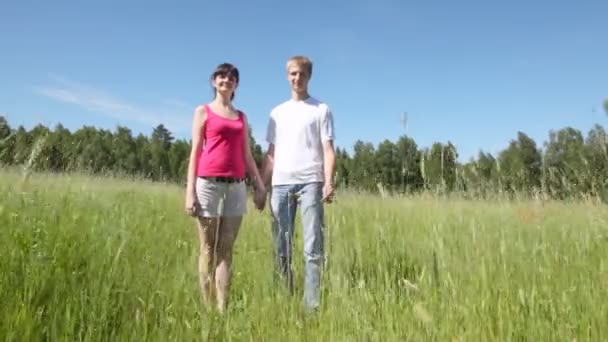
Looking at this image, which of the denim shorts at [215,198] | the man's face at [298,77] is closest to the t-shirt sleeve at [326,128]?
the man's face at [298,77]

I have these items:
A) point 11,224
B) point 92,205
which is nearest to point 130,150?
point 92,205

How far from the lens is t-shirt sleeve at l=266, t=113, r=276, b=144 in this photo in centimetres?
357

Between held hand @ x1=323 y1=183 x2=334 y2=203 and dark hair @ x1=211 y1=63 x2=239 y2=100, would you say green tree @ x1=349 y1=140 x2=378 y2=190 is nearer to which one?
held hand @ x1=323 y1=183 x2=334 y2=203

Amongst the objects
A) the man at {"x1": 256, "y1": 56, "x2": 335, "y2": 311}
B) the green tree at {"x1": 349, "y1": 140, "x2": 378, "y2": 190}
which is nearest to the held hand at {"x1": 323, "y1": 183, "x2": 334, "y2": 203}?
the man at {"x1": 256, "y1": 56, "x2": 335, "y2": 311}

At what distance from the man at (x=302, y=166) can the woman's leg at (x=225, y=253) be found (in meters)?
0.32

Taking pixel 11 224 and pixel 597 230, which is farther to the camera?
pixel 597 230

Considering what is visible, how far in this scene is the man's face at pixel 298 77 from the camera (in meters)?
3.36

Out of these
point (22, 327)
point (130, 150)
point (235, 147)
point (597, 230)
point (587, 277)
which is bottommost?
point (22, 327)

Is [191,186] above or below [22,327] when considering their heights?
above

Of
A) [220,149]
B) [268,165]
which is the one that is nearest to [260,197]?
Answer: [268,165]

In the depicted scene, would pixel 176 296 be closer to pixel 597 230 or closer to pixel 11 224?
pixel 11 224

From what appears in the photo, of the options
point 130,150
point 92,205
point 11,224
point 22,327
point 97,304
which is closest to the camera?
point 22,327

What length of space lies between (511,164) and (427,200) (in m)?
1.44

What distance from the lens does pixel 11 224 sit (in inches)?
117
